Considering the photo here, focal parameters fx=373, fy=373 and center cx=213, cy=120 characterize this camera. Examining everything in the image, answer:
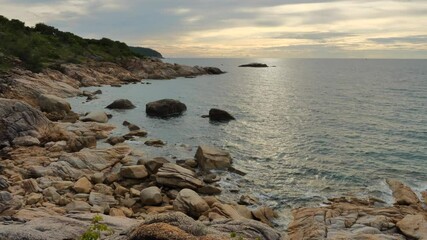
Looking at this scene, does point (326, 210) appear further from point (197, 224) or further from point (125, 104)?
point (125, 104)

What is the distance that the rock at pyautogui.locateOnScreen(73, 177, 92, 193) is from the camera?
22.3 meters

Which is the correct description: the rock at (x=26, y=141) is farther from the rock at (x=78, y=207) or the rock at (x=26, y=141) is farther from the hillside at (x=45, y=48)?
the hillside at (x=45, y=48)

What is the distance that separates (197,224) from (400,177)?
25.4 metres

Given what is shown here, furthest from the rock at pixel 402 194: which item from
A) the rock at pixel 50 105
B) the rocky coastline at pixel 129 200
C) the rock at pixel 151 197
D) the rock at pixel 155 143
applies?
the rock at pixel 50 105

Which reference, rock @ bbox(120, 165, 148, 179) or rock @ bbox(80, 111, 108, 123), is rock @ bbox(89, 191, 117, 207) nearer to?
rock @ bbox(120, 165, 148, 179)

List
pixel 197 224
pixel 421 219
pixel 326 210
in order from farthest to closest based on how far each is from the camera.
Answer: pixel 326 210
pixel 421 219
pixel 197 224

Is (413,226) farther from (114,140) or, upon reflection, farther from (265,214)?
(114,140)

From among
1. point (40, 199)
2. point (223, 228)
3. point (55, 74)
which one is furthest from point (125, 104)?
point (223, 228)

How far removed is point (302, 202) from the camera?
24.4 metres

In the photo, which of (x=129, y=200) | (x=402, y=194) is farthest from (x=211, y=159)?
(x=402, y=194)

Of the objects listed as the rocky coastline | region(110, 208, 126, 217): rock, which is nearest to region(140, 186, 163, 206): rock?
the rocky coastline

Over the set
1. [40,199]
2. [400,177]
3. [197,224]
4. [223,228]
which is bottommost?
[400,177]

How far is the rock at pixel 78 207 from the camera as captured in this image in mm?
19102

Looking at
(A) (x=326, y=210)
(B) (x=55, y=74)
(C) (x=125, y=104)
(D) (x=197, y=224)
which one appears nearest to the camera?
(D) (x=197, y=224)
